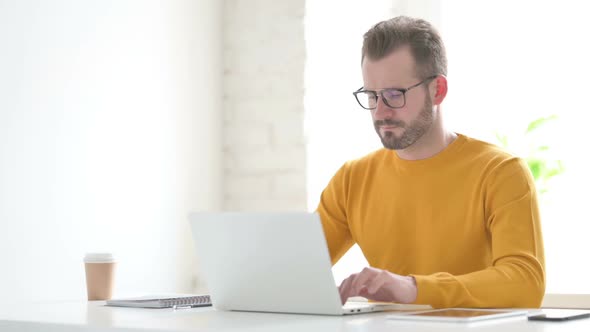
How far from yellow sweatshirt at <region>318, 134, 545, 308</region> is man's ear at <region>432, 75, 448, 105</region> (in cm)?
11

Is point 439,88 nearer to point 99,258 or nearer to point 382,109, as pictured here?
point 382,109

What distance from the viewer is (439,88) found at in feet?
7.36

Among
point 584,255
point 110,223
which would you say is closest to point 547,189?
point 584,255

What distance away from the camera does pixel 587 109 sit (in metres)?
3.13

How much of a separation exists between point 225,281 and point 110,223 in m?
1.25

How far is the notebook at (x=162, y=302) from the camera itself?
1845 mm

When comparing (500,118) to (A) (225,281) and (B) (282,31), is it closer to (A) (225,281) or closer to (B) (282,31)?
(B) (282,31)

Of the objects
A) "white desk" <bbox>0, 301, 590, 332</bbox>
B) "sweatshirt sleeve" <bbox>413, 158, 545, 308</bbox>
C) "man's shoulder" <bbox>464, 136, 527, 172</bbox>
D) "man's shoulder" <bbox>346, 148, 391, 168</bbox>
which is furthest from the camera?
"man's shoulder" <bbox>346, 148, 391, 168</bbox>

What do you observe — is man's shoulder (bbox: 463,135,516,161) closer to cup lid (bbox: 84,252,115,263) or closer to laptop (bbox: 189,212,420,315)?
laptop (bbox: 189,212,420,315)

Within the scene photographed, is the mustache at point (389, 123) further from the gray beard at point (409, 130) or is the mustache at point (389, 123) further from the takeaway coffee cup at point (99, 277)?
the takeaway coffee cup at point (99, 277)

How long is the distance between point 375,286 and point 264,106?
5.58 feet

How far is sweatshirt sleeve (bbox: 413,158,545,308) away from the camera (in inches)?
69.3

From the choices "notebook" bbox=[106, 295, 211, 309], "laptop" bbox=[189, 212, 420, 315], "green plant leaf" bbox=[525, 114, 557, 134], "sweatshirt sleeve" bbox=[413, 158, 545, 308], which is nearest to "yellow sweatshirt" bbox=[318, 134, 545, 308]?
"sweatshirt sleeve" bbox=[413, 158, 545, 308]

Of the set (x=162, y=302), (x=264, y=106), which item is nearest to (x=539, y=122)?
(x=264, y=106)
